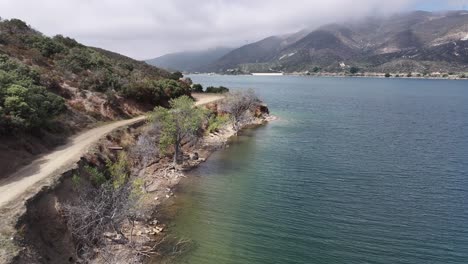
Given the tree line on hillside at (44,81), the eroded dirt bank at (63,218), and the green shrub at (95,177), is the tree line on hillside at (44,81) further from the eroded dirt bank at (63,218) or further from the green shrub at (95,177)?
the green shrub at (95,177)

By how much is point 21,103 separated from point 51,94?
515 inches

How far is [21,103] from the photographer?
3869 centimetres

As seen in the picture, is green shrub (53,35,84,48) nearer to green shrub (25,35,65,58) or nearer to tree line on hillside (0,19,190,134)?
tree line on hillside (0,19,190,134)

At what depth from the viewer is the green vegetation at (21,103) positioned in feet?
123

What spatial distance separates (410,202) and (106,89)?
179 feet

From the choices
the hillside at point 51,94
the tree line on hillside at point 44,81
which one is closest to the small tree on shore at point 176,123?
the hillside at point 51,94

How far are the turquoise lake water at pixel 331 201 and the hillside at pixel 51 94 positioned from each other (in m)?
17.8

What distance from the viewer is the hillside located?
37862 millimetres

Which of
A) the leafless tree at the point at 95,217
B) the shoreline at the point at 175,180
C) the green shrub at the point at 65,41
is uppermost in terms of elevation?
the green shrub at the point at 65,41

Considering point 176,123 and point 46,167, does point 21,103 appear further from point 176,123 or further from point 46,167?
point 176,123

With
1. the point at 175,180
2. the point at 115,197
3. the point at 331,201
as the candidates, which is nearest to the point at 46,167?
the point at 115,197

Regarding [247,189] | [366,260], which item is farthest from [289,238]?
[247,189]

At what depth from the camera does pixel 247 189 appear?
44.0m

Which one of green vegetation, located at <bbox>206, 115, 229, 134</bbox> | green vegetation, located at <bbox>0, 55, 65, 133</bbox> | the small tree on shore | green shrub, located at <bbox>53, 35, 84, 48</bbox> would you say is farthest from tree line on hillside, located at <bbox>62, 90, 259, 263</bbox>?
green shrub, located at <bbox>53, 35, 84, 48</bbox>
